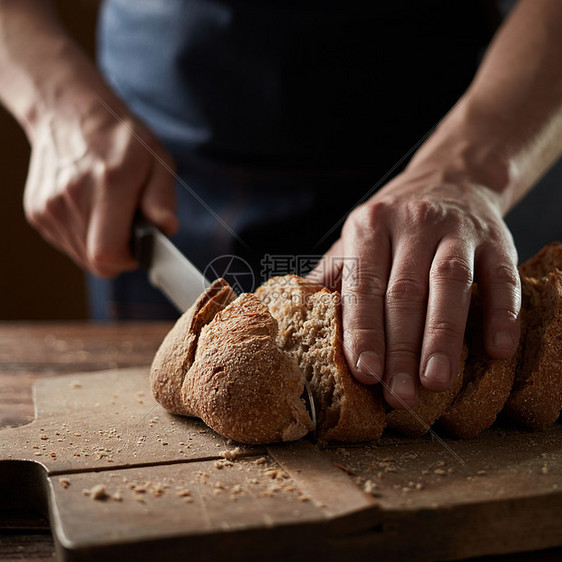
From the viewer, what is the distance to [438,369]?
1.29 metres

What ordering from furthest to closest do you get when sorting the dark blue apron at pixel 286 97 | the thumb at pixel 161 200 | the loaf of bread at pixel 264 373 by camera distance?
the dark blue apron at pixel 286 97, the thumb at pixel 161 200, the loaf of bread at pixel 264 373

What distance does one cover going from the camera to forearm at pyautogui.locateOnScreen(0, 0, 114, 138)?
2.41 meters

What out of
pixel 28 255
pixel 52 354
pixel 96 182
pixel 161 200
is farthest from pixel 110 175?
pixel 28 255

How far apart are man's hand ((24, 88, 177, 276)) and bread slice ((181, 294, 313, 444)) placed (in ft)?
2.76

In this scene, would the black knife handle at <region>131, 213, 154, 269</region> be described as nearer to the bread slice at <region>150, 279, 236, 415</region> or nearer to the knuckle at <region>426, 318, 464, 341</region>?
the bread slice at <region>150, 279, 236, 415</region>

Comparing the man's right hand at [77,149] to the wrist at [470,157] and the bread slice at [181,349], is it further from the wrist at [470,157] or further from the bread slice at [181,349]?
the wrist at [470,157]

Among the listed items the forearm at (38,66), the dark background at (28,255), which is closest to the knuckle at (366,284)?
the forearm at (38,66)

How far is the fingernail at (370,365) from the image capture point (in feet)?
4.32

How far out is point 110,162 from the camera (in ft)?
7.27

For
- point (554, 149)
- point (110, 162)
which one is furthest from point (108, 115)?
point (554, 149)

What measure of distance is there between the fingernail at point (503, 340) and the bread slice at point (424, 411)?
7 centimetres

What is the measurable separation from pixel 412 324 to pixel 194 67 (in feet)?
4.89

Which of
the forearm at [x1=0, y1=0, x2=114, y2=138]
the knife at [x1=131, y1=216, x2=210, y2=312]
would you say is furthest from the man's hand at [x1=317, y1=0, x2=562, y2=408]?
the forearm at [x1=0, y1=0, x2=114, y2=138]

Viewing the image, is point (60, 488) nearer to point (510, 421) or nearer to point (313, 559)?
point (313, 559)
